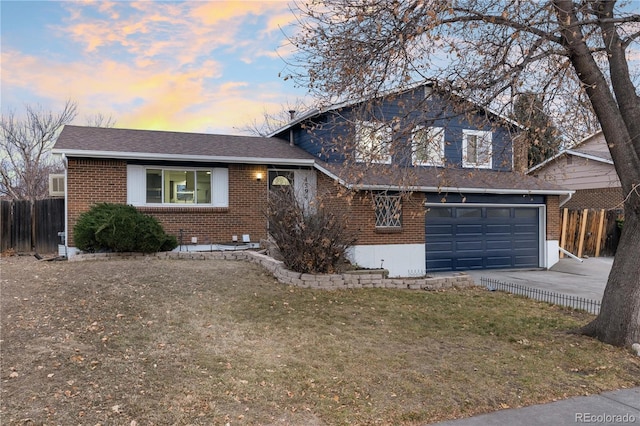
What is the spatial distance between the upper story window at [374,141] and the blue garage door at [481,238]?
7.50 meters

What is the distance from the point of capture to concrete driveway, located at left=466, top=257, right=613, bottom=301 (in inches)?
449

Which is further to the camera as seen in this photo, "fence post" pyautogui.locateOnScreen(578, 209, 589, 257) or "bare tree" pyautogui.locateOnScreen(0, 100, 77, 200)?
"bare tree" pyautogui.locateOnScreen(0, 100, 77, 200)

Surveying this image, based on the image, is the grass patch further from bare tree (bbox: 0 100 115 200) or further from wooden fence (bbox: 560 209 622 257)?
bare tree (bbox: 0 100 115 200)

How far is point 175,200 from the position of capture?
13.9 meters

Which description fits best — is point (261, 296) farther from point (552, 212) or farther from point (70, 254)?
point (552, 212)

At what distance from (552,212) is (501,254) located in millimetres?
2494

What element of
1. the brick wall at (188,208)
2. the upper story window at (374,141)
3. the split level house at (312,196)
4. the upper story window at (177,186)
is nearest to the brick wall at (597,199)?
the split level house at (312,196)

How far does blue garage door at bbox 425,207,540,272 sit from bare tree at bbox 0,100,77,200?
23252 millimetres

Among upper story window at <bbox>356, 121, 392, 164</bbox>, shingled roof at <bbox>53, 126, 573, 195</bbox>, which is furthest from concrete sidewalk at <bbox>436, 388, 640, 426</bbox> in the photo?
shingled roof at <bbox>53, 126, 573, 195</bbox>

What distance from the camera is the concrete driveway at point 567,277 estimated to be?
11407 millimetres

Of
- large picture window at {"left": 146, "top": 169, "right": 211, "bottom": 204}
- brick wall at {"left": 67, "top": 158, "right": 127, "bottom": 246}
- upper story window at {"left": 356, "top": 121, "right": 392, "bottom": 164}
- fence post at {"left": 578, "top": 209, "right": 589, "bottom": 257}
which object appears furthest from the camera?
fence post at {"left": 578, "top": 209, "right": 589, "bottom": 257}

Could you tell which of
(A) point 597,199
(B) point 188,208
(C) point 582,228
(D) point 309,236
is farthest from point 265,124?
(D) point 309,236

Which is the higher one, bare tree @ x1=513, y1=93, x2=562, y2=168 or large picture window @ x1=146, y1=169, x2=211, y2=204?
bare tree @ x1=513, y1=93, x2=562, y2=168

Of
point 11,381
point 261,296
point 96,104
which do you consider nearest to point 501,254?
point 261,296
